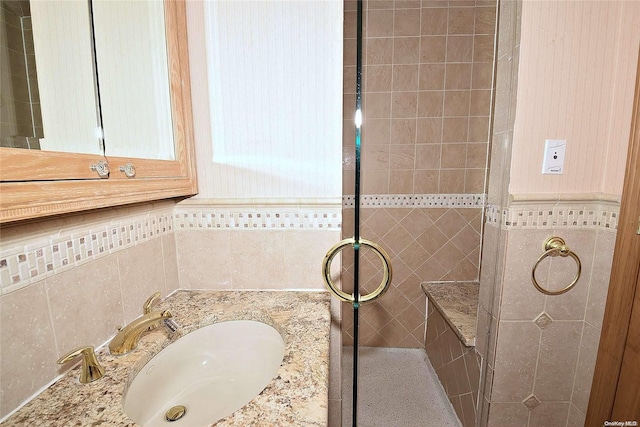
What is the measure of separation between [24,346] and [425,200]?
187cm

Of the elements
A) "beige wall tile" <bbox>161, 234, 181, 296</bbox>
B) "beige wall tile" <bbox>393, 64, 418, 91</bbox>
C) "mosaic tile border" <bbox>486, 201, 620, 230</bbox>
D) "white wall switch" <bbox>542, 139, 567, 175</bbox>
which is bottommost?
"beige wall tile" <bbox>161, 234, 181, 296</bbox>

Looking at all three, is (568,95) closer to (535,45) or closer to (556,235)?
(535,45)

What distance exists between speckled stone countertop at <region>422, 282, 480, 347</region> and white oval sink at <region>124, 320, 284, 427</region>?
1.03 metres

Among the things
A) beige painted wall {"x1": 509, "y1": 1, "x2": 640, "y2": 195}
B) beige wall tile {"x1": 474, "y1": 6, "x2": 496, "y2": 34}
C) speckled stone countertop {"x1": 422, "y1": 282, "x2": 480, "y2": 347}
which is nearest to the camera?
beige painted wall {"x1": 509, "y1": 1, "x2": 640, "y2": 195}

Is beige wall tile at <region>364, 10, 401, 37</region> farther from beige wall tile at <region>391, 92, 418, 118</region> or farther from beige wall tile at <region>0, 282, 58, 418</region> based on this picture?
beige wall tile at <region>0, 282, 58, 418</region>

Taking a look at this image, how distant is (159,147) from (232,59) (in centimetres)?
39

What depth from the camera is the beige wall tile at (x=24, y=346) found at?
1.58ft

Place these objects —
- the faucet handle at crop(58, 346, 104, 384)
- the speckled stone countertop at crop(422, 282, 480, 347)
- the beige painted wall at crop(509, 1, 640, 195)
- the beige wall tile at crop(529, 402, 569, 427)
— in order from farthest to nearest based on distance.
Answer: the speckled stone countertop at crop(422, 282, 480, 347)
the beige wall tile at crop(529, 402, 569, 427)
the beige painted wall at crop(509, 1, 640, 195)
the faucet handle at crop(58, 346, 104, 384)

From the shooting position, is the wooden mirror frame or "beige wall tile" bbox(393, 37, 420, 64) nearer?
the wooden mirror frame

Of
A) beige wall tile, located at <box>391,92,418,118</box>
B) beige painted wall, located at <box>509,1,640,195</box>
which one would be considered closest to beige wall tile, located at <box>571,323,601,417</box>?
beige painted wall, located at <box>509,1,640,195</box>

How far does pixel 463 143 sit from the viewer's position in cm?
178

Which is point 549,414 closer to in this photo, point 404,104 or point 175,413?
point 175,413

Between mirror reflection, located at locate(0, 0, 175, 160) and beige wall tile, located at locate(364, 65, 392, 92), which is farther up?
beige wall tile, located at locate(364, 65, 392, 92)

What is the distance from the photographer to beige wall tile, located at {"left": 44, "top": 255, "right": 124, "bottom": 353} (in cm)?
58
